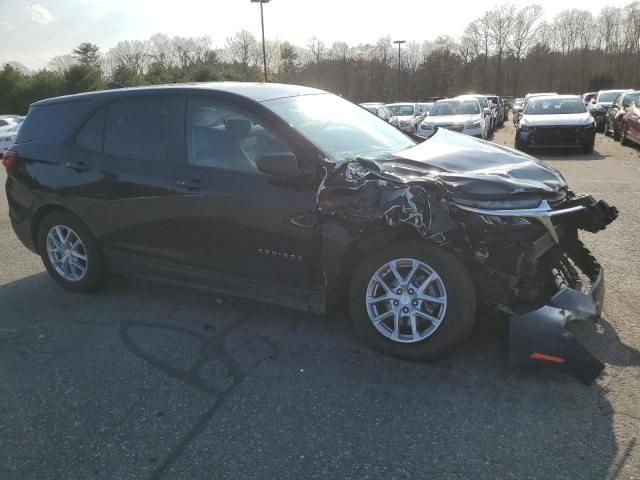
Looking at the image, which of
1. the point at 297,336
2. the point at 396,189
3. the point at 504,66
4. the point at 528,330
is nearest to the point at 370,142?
the point at 396,189

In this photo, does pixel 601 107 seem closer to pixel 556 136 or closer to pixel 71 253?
pixel 556 136

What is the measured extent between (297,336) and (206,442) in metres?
1.27

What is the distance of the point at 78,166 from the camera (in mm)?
4566

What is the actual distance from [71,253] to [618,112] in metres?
17.7

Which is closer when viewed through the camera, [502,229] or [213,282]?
[502,229]

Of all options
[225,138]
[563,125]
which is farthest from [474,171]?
[563,125]

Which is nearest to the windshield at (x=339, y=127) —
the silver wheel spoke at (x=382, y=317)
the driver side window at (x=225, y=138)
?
the driver side window at (x=225, y=138)

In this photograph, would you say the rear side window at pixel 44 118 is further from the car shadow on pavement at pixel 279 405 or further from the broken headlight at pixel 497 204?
the broken headlight at pixel 497 204

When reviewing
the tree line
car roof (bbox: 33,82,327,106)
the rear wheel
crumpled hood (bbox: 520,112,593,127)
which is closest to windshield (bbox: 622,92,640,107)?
the rear wheel

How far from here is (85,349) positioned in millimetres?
3824

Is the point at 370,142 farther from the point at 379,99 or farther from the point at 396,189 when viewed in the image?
the point at 379,99

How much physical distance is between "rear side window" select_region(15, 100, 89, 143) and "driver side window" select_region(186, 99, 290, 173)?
4.55ft

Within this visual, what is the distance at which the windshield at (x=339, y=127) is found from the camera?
3797mm

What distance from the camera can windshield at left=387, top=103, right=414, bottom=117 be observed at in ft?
73.7
